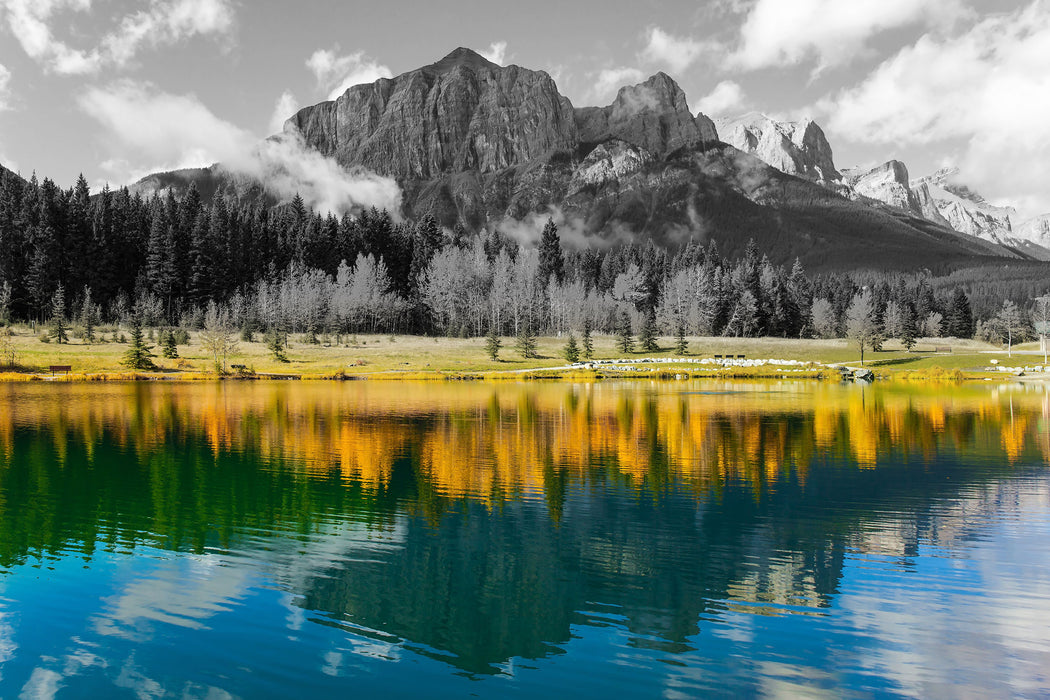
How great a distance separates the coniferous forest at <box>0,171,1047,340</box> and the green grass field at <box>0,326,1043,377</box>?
12113 millimetres

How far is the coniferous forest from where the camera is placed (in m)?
121

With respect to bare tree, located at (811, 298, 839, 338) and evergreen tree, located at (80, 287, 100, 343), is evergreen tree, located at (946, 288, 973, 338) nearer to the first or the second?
bare tree, located at (811, 298, 839, 338)

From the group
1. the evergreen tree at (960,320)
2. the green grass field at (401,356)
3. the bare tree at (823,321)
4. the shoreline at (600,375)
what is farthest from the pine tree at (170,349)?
the evergreen tree at (960,320)

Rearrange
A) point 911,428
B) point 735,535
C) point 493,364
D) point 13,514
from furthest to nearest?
point 493,364, point 911,428, point 13,514, point 735,535

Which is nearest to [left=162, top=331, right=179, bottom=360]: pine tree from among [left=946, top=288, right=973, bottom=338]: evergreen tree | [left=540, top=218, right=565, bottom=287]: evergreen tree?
[left=540, top=218, right=565, bottom=287]: evergreen tree

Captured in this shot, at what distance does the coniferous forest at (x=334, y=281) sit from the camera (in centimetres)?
12056

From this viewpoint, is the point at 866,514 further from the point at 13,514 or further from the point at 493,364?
the point at 493,364

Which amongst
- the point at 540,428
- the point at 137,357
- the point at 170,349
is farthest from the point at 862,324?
the point at 137,357

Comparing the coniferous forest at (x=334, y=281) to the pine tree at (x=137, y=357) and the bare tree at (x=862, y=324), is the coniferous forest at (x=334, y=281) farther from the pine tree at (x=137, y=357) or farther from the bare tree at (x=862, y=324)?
the pine tree at (x=137, y=357)

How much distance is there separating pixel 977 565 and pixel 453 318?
126 meters

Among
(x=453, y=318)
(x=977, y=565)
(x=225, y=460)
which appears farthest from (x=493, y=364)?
(x=977, y=565)

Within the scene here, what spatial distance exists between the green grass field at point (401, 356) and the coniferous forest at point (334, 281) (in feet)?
39.7

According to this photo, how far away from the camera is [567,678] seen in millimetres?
9938

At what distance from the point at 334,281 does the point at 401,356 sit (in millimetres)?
55874
